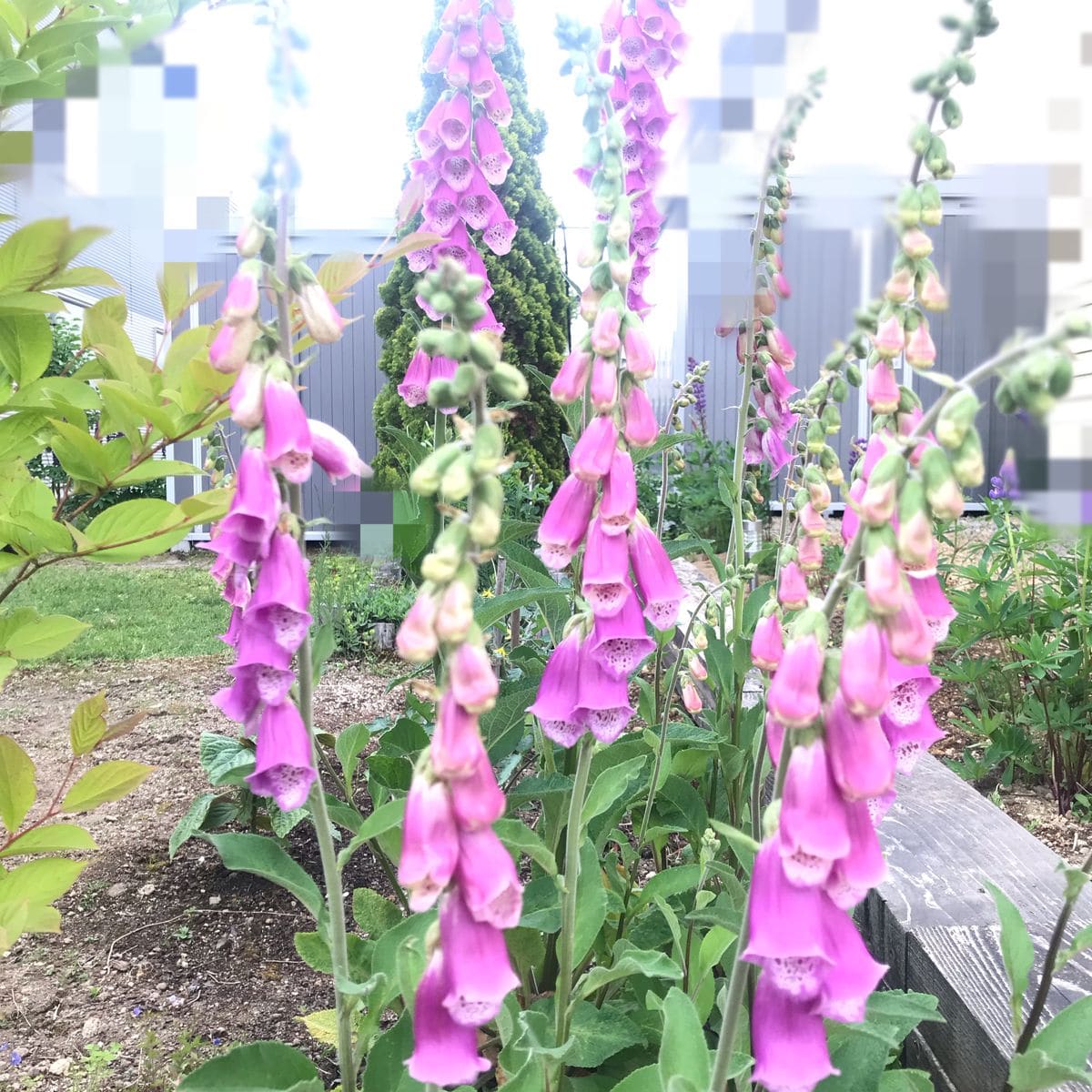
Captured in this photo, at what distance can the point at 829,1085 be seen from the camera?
1076mm

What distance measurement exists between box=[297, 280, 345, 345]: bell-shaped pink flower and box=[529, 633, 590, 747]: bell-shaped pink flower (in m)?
0.41

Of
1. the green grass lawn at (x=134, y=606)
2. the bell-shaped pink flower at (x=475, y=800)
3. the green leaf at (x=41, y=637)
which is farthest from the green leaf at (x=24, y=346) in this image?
the green grass lawn at (x=134, y=606)

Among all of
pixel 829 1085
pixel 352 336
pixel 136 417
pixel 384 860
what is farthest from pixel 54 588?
pixel 829 1085

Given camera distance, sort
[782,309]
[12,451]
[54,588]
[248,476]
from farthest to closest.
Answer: [54,588]
[782,309]
[12,451]
[248,476]

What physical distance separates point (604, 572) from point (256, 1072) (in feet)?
2.42

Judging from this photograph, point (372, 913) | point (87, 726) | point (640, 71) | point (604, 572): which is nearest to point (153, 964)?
point (372, 913)

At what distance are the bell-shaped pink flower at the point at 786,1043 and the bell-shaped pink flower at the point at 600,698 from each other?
326 millimetres

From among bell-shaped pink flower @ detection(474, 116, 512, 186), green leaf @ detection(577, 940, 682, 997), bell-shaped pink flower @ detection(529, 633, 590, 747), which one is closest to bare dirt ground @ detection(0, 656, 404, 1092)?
green leaf @ detection(577, 940, 682, 997)

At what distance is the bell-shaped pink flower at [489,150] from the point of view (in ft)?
5.98

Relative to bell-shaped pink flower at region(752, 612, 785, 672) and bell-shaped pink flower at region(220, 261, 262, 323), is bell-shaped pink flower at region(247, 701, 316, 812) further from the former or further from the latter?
bell-shaped pink flower at region(752, 612, 785, 672)

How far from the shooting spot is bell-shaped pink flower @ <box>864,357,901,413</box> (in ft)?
3.46

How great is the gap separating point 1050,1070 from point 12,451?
4.44 ft

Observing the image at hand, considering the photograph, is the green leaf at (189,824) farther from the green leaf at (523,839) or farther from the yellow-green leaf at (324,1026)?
the green leaf at (523,839)

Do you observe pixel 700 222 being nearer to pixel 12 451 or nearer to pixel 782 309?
pixel 782 309
